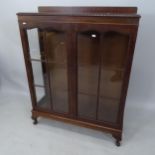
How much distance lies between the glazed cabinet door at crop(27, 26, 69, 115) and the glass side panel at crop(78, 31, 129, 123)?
0.15 m

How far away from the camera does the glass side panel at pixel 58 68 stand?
1461mm

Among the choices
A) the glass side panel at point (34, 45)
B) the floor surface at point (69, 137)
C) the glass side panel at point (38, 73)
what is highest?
the glass side panel at point (34, 45)

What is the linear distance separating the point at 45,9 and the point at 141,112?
1.54 meters

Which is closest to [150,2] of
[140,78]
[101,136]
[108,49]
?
[108,49]

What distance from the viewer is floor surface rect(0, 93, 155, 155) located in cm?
155

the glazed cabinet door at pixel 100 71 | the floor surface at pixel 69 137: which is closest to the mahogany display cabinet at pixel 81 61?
the glazed cabinet door at pixel 100 71

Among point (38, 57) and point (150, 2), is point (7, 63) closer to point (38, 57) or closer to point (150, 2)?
point (38, 57)

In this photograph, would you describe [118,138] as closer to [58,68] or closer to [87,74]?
[87,74]

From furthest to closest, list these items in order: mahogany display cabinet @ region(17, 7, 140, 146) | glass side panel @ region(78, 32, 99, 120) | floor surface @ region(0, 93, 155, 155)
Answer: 1. floor surface @ region(0, 93, 155, 155)
2. glass side panel @ region(78, 32, 99, 120)
3. mahogany display cabinet @ region(17, 7, 140, 146)

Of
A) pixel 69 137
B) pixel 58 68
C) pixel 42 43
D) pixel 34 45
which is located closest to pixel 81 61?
pixel 58 68

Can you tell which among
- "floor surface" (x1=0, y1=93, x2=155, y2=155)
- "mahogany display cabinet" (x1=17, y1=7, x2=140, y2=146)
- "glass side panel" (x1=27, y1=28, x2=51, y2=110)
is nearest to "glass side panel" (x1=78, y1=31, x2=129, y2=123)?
"mahogany display cabinet" (x1=17, y1=7, x2=140, y2=146)

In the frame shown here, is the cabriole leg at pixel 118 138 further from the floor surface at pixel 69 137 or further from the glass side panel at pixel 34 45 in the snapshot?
the glass side panel at pixel 34 45

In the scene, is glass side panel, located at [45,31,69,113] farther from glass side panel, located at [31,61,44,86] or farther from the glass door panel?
the glass door panel

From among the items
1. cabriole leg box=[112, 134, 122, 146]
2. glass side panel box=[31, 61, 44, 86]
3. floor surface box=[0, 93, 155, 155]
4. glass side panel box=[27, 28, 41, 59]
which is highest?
glass side panel box=[27, 28, 41, 59]
